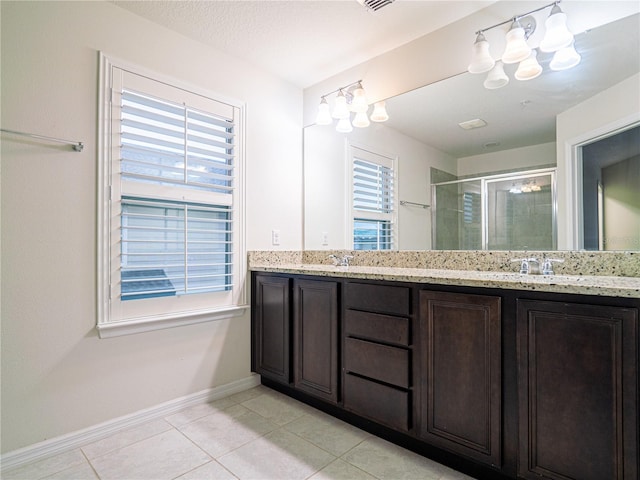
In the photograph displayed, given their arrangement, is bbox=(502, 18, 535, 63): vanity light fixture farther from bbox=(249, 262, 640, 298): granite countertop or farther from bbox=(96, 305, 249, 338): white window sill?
bbox=(96, 305, 249, 338): white window sill

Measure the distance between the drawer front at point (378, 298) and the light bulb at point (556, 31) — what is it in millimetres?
1378

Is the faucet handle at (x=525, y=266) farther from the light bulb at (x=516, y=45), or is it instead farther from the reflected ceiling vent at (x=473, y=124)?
the light bulb at (x=516, y=45)

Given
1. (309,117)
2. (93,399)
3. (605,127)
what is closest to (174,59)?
(309,117)

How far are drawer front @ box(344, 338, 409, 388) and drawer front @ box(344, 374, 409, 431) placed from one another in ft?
0.15

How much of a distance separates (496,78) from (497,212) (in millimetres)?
740

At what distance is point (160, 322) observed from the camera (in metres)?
2.10

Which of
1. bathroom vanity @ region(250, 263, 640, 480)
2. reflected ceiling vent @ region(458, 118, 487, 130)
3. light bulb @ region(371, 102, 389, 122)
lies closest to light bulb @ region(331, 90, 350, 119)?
light bulb @ region(371, 102, 389, 122)

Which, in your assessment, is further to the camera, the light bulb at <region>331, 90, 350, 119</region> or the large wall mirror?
the light bulb at <region>331, 90, 350, 119</region>

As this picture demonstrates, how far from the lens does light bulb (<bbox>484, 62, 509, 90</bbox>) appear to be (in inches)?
74.4

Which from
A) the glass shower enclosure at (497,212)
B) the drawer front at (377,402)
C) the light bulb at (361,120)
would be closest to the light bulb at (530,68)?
the glass shower enclosure at (497,212)

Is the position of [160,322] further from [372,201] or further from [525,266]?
[525,266]

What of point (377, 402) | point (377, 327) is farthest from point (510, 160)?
point (377, 402)

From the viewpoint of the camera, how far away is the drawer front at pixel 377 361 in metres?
1.68

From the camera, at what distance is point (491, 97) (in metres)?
1.97
